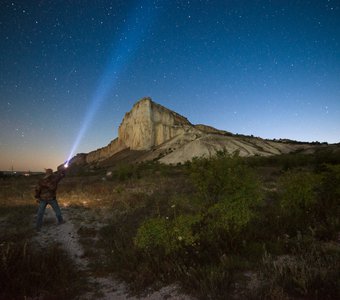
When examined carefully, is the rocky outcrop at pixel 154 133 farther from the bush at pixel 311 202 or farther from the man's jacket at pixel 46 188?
the man's jacket at pixel 46 188

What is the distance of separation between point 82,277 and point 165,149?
289ft

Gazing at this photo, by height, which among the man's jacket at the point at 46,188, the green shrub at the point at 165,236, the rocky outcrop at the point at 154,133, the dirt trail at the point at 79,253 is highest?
the rocky outcrop at the point at 154,133

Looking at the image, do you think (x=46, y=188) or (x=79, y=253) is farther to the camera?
(x=46, y=188)

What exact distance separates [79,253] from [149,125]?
10863cm

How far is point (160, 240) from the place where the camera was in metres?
6.64

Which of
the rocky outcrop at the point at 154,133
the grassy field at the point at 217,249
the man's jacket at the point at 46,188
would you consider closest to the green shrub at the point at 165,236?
the grassy field at the point at 217,249

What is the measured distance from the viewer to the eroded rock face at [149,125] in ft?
379

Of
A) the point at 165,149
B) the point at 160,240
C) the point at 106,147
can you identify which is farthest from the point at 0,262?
the point at 106,147

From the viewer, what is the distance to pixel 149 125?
116m

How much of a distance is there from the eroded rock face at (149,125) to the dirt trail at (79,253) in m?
102

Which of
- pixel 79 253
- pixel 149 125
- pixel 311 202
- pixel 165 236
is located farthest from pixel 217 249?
pixel 149 125

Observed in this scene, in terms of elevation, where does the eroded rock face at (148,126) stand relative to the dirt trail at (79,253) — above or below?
above

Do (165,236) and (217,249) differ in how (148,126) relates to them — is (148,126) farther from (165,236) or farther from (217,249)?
(217,249)

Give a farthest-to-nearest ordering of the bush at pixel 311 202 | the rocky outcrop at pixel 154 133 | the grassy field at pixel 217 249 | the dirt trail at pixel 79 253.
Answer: the rocky outcrop at pixel 154 133 < the bush at pixel 311 202 < the dirt trail at pixel 79 253 < the grassy field at pixel 217 249
